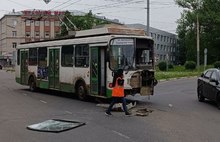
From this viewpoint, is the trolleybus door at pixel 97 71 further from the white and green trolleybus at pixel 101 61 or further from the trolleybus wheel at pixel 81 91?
the trolleybus wheel at pixel 81 91

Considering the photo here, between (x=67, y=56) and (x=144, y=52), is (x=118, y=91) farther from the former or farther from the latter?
(x=67, y=56)

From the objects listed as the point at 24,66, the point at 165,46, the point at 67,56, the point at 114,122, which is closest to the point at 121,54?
the point at 67,56

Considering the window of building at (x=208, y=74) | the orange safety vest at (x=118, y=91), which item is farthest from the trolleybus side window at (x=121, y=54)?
the window of building at (x=208, y=74)

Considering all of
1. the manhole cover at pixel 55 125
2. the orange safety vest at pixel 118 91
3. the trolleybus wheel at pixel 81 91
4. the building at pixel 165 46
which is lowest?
the manhole cover at pixel 55 125

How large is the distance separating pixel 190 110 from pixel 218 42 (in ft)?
245

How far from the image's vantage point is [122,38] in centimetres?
1759

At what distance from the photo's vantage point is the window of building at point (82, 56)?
19164 millimetres

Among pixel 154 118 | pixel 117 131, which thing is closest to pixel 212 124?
pixel 154 118

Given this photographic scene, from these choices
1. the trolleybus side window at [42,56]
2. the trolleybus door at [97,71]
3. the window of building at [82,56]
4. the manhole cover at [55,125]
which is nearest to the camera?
the manhole cover at [55,125]

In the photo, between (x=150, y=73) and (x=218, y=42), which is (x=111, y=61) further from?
(x=218, y=42)

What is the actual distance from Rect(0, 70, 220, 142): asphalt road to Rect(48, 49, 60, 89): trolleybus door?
3418 millimetres

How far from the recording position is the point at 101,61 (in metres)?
18.1

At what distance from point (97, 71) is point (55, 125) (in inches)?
260

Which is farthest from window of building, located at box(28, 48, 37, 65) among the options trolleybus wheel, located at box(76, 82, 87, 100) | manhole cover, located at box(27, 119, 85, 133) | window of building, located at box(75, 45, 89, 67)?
manhole cover, located at box(27, 119, 85, 133)
